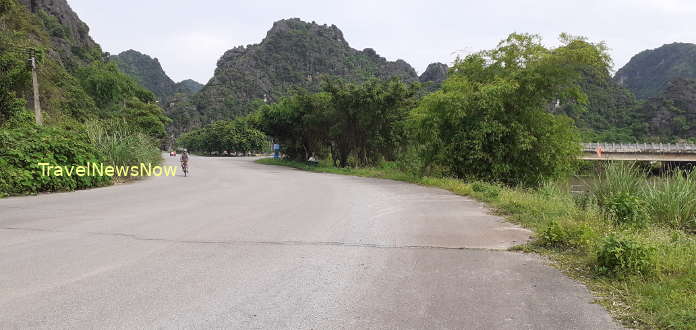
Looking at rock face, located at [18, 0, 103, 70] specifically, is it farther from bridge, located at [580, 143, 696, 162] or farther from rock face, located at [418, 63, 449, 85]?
rock face, located at [418, 63, 449, 85]

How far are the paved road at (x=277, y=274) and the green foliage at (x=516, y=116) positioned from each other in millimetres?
8846

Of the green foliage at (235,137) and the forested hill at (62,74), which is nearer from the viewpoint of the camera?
the forested hill at (62,74)

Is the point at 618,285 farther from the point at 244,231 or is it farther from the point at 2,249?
the point at 2,249

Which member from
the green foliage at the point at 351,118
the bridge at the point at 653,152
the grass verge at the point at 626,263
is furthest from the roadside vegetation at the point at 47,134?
the bridge at the point at 653,152

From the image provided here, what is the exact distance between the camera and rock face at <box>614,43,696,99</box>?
350ft

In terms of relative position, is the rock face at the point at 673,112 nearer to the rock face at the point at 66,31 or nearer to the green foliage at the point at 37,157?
the green foliage at the point at 37,157

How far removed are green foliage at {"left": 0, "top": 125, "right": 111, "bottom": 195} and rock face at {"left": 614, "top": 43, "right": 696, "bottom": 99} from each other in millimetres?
122266

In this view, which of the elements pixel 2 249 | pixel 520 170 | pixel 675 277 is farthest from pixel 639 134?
pixel 2 249

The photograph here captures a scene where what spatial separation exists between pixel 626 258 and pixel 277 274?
3807mm

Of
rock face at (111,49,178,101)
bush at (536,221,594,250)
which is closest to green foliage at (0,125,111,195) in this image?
bush at (536,221,594,250)

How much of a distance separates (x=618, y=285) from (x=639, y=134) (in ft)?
Result: 256

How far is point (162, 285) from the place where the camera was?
405 centimetres

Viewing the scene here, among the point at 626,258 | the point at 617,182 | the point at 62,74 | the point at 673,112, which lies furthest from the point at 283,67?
the point at 626,258

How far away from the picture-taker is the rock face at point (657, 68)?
107m
